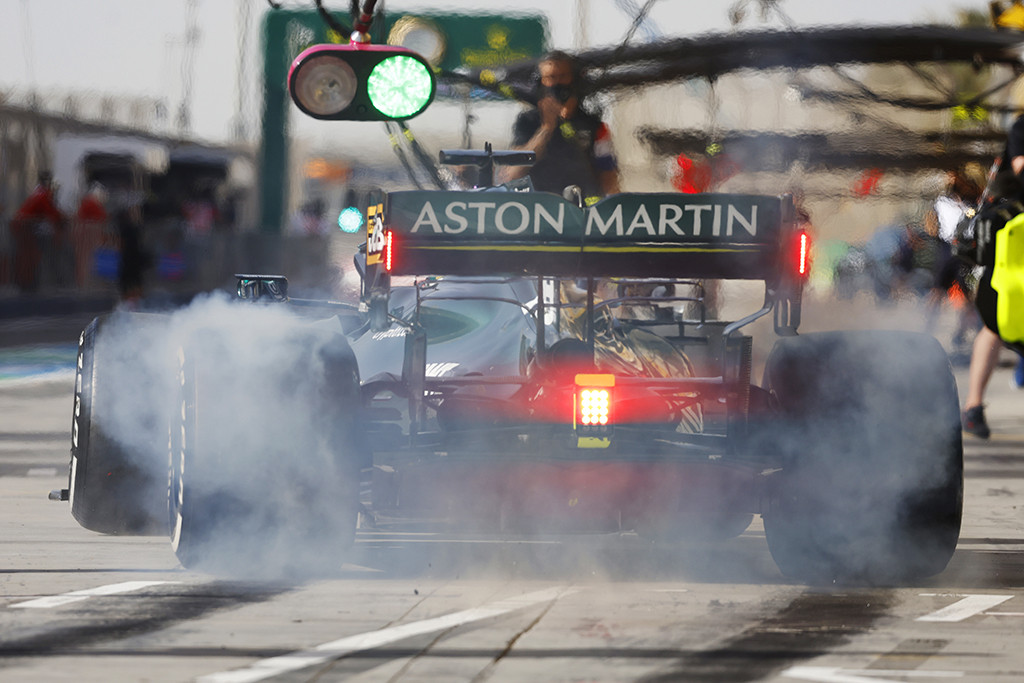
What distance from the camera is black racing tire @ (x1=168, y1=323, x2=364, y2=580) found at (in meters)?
5.18

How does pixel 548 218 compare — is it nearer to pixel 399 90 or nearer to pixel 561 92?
pixel 399 90

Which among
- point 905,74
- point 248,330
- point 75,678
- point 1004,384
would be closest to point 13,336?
point 1004,384

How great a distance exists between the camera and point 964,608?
4945 mm

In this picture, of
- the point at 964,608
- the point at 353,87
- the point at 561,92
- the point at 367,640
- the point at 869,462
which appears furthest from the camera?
the point at 561,92

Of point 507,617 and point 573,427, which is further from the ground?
point 573,427

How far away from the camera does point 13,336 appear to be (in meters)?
18.9

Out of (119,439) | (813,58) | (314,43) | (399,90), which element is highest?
(314,43)

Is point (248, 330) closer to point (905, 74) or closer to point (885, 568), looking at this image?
point (885, 568)

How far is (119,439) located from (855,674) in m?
2.79

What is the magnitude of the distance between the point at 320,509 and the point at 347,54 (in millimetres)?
2424

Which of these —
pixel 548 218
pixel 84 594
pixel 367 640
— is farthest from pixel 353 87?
pixel 367 640

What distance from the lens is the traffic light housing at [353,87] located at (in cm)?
689

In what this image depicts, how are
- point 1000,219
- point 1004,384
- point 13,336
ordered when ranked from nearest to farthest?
Answer: 1. point 1000,219
2. point 1004,384
3. point 13,336

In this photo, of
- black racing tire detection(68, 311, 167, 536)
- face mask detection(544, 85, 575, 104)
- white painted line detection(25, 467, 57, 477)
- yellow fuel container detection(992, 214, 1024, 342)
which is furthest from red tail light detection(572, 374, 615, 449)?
white painted line detection(25, 467, 57, 477)
